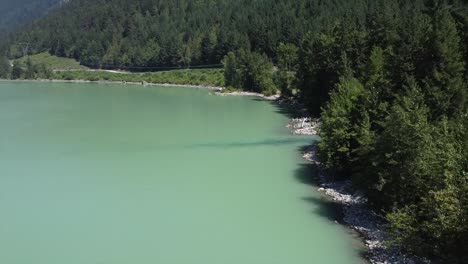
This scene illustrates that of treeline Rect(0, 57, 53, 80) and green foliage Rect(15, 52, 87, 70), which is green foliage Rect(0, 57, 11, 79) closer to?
treeline Rect(0, 57, 53, 80)

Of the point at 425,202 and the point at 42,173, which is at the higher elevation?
the point at 425,202

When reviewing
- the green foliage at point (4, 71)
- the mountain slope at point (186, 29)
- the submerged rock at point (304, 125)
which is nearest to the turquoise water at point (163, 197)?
the submerged rock at point (304, 125)

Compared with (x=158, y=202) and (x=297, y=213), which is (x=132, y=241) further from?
(x=297, y=213)

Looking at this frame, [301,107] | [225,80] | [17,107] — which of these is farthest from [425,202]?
[225,80]

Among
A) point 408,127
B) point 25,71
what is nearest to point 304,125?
point 408,127

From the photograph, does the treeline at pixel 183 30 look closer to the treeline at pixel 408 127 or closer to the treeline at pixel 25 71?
the treeline at pixel 25 71

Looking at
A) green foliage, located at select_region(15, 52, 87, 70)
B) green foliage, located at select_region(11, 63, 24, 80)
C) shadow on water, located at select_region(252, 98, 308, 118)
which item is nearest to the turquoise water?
shadow on water, located at select_region(252, 98, 308, 118)
